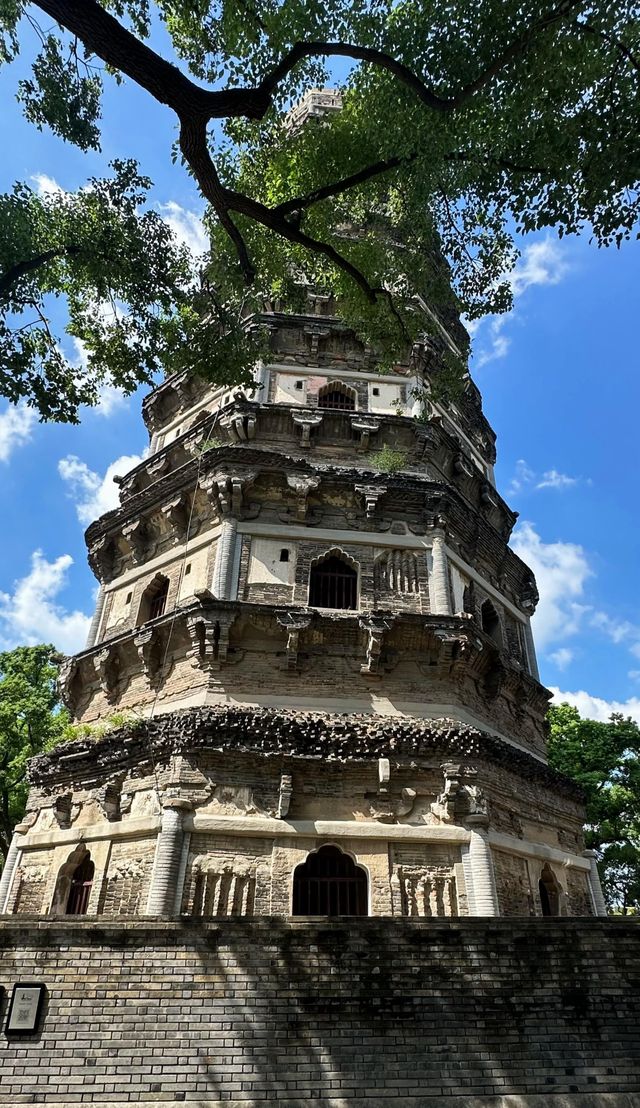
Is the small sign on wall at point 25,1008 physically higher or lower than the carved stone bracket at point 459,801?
lower

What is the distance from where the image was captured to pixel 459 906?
10.3m

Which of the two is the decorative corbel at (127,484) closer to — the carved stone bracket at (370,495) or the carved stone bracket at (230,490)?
the carved stone bracket at (230,490)

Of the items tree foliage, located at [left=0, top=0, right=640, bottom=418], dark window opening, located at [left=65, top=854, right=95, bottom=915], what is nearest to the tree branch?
tree foliage, located at [left=0, top=0, right=640, bottom=418]

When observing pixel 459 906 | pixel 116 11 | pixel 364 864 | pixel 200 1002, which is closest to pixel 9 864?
pixel 364 864

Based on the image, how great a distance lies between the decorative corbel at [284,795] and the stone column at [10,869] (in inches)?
220

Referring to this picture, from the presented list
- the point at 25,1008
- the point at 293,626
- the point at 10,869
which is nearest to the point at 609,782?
the point at 293,626

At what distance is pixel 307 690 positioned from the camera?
468 inches

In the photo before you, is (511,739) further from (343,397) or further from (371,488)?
(343,397)

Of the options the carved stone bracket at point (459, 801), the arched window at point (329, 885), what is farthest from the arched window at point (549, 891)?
the arched window at point (329, 885)

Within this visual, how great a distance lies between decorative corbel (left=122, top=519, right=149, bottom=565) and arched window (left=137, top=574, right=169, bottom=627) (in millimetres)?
1065

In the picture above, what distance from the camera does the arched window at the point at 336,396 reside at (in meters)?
15.7

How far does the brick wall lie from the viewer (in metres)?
5.27

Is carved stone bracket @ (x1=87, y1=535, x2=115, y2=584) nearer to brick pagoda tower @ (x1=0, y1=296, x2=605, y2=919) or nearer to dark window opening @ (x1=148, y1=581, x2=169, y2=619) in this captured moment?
brick pagoda tower @ (x1=0, y1=296, x2=605, y2=919)

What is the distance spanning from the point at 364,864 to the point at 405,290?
10468 millimetres
